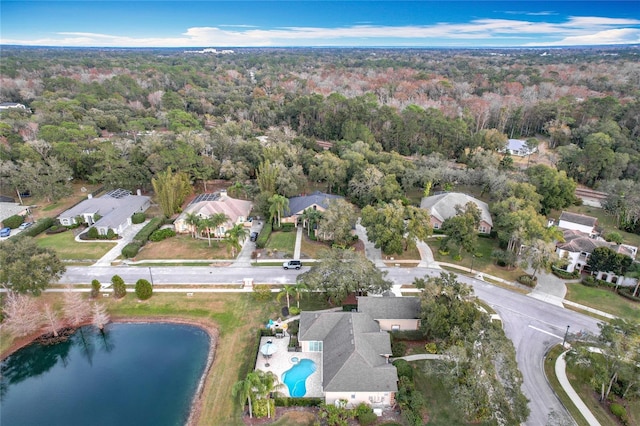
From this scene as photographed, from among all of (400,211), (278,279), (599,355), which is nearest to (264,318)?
(278,279)

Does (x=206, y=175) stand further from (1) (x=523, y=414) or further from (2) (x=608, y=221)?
(2) (x=608, y=221)

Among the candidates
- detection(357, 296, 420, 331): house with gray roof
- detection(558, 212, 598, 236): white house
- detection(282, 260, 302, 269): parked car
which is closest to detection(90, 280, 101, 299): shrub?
detection(282, 260, 302, 269): parked car

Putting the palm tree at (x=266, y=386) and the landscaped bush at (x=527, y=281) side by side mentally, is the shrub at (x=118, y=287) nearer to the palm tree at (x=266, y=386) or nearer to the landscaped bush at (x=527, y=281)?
the palm tree at (x=266, y=386)

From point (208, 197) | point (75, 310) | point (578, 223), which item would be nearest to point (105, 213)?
point (208, 197)

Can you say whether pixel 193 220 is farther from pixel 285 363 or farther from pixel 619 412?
pixel 619 412

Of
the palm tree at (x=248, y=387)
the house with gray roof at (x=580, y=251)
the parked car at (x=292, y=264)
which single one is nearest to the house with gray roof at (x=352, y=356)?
the palm tree at (x=248, y=387)

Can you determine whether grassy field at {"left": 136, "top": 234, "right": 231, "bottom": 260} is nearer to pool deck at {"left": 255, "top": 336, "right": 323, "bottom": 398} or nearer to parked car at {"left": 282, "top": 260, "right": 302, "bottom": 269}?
parked car at {"left": 282, "top": 260, "right": 302, "bottom": 269}
